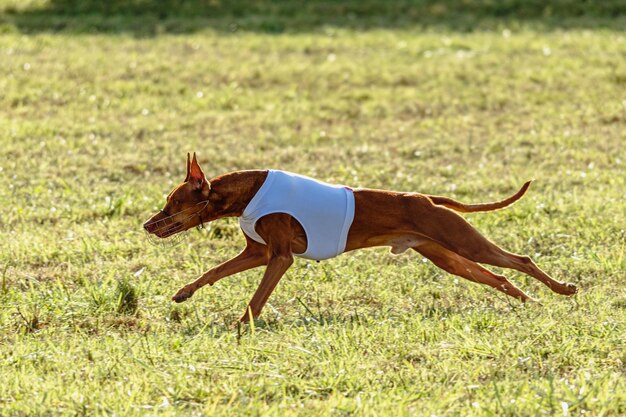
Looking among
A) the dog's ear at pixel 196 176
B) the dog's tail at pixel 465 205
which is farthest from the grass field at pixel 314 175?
the dog's ear at pixel 196 176

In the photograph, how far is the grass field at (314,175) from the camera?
517 centimetres

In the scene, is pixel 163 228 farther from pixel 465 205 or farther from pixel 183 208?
pixel 465 205

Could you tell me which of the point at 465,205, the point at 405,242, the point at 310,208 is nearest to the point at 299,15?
the point at 465,205

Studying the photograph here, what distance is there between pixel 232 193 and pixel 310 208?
0.44 metres

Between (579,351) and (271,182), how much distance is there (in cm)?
191

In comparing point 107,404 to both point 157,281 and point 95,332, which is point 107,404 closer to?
point 95,332

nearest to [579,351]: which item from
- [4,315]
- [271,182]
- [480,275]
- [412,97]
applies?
[480,275]

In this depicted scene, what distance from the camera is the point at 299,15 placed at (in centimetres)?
1917

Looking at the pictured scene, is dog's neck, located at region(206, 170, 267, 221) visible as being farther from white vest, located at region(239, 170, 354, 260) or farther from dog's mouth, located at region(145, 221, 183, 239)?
dog's mouth, located at region(145, 221, 183, 239)

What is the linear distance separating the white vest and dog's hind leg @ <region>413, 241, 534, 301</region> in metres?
0.55

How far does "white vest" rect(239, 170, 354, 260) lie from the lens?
20.8ft

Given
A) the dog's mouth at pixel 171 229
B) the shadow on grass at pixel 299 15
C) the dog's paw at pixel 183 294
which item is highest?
the dog's mouth at pixel 171 229

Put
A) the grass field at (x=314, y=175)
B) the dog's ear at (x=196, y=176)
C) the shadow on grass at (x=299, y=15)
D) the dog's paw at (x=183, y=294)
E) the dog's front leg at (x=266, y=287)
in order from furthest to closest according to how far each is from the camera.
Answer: the shadow on grass at (x=299, y=15), the dog's paw at (x=183, y=294), the dog's front leg at (x=266, y=287), the dog's ear at (x=196, y=176), the grass field at (x=314, y=175)

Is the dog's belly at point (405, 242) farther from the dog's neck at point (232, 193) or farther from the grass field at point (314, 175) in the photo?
the dog's neck at point (232, 193)
